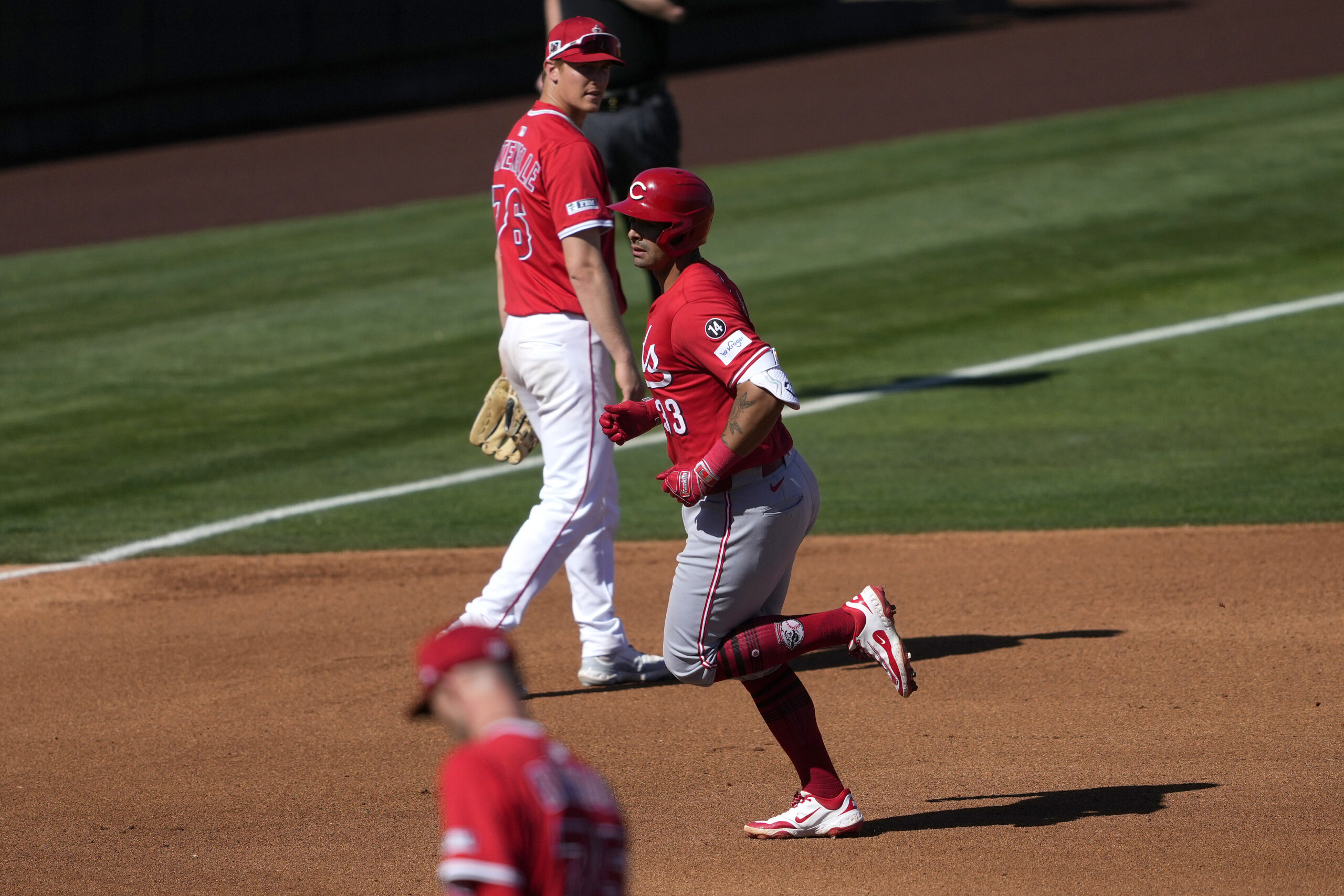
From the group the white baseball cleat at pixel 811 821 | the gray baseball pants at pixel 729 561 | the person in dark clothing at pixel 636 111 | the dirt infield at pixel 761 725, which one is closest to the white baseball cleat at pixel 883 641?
the gray baseball pants at pixel 729 561

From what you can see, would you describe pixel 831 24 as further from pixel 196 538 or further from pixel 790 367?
pixel 196 538

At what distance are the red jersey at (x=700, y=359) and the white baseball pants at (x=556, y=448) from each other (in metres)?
1.24

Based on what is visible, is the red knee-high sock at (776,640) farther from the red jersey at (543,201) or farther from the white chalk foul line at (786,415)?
the white chalk foul line at (786,415)

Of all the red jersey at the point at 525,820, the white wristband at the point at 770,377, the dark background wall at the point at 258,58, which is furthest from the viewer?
the dark background wall at the point at 258,58

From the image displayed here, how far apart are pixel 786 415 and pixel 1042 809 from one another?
635 centimetres

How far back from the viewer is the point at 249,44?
2303 cm

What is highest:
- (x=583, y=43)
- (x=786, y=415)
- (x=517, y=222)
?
(x=583, y=43)

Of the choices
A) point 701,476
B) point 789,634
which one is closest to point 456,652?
point 701,476

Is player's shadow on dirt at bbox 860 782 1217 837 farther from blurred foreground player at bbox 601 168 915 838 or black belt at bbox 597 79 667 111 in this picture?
black belt at bbox 597 79 667 111

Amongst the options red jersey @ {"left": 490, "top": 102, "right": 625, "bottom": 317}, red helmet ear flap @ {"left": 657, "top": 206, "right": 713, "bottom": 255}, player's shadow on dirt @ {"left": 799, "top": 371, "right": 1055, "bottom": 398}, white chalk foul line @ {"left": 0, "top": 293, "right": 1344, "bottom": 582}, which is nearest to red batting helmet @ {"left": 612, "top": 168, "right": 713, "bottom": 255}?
red helmet ear flap @ {"left": 657, "top": 206, "right": 713, "bottom": 255}

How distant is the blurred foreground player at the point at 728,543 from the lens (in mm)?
4676

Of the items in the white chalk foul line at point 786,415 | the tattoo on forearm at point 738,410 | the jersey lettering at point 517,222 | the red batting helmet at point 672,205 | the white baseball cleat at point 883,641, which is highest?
the red batting helmet at point 672,205

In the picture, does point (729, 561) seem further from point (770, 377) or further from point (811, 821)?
point (811, 821)

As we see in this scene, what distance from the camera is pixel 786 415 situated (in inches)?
439
